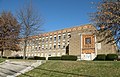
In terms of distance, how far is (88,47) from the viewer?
42.5 m

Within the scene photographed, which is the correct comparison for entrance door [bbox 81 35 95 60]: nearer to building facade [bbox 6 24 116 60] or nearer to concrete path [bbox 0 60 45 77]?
building facade [bbox 6 24 116 60]

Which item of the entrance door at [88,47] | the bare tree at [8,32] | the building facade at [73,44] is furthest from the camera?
the entrance door at [88,47]

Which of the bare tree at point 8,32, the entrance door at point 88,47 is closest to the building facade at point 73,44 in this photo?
the entrance door at point 88,47

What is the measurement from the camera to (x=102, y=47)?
135ft

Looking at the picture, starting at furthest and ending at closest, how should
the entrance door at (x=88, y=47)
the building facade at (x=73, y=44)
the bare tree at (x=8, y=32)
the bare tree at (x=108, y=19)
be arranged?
the entrance door at (x=88, y=47), the building facade at (x=73, y=44), the bare tree at (x=8, y=32), the bare tree at (x=108, y=19)

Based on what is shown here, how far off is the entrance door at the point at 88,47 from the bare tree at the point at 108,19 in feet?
84.9

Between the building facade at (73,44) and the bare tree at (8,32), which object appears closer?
the bare tree at (8,32)

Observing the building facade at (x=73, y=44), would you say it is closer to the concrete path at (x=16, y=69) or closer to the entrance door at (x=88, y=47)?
the entrance door at (x=88, y=47)

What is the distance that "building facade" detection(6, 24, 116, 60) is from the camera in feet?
123

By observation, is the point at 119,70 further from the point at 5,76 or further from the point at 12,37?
the point at 12,37

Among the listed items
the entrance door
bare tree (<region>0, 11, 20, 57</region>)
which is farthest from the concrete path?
the entrance door

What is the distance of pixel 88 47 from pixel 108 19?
93.4 feet

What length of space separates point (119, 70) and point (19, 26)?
2597cm

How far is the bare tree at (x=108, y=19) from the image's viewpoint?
1391 cm
